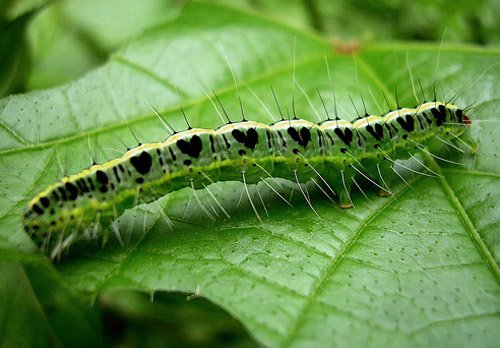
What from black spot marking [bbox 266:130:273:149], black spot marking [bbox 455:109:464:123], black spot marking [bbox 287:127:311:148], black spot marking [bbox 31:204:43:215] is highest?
black spot marking [bbox 31:204:43:215]

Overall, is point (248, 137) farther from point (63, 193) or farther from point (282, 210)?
point (63, 193)

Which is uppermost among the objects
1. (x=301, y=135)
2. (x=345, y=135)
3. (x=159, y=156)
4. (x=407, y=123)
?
(x=159, y=156)

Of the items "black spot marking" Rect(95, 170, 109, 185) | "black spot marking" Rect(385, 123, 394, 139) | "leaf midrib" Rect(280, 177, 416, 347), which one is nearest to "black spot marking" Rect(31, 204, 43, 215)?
"black spot marking" Rect(95, 170, 109, 185)

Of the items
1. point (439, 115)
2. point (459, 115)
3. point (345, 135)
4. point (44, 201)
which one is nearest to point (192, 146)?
point (44, 201)

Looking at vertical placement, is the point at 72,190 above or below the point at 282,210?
above

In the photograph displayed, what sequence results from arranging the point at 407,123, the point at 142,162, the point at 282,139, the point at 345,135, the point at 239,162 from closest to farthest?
the point at 142,162 < the point at 239,162 < the point at 282,139 < the point at 345,135 < the point at 407,123

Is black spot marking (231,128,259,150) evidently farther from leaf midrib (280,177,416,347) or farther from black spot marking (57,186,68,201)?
black spot marking (57,186,68,201)

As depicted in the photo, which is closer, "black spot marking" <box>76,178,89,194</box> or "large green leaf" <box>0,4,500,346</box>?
"large green leaf" <box>0,4,500,346</box>
